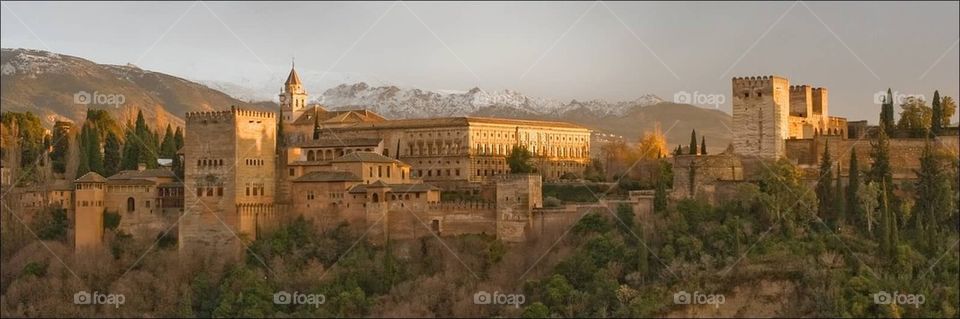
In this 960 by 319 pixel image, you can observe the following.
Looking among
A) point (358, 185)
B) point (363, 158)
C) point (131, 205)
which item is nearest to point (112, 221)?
point (131, 205)

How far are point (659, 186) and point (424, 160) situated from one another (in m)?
12.3

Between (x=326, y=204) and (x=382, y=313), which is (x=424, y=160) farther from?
(x=382, y=313)

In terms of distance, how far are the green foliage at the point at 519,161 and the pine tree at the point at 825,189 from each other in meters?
10.2

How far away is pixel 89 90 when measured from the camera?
207 ft

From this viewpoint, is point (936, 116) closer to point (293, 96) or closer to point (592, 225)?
point (592, 225)

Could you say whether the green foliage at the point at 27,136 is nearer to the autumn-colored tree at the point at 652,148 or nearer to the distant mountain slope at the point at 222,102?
the distant mountain slope at the point at 222,102

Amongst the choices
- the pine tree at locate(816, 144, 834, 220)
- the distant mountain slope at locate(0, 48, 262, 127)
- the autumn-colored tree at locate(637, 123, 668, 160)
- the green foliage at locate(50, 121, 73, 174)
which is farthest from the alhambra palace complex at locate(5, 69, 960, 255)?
the distant mountain slope at locate(0, 48, 262, 127)

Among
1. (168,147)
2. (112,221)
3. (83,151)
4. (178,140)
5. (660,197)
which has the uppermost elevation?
(178,140)

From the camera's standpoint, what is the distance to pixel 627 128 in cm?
7119

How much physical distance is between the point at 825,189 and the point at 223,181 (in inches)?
636

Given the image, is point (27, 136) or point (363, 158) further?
point (27, 136)

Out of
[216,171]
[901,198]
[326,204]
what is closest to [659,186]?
[901,198]

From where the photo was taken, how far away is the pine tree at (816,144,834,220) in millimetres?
37719

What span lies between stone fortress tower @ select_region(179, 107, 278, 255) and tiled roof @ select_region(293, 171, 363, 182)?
120 centimetres
